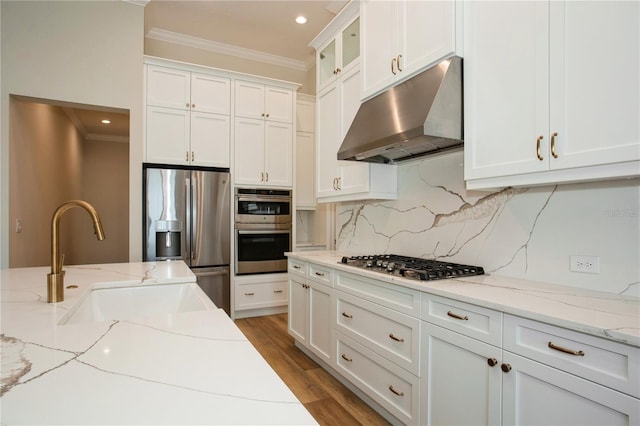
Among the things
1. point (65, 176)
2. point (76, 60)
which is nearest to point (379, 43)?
point (76, 60)

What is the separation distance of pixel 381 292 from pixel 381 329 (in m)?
0.22

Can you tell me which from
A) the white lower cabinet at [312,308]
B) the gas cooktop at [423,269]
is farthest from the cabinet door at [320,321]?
the gas cooktop at [423,269]

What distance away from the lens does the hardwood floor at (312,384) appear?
207 centimetres

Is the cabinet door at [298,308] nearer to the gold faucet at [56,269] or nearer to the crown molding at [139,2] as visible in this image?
the gold faucet at [56,269]

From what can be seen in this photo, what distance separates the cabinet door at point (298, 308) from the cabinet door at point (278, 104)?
6.83 ft

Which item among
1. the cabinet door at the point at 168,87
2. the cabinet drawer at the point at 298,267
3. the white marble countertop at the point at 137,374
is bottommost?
the cabinet drawer at the point at 298,267

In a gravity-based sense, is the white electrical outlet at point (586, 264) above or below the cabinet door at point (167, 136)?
below

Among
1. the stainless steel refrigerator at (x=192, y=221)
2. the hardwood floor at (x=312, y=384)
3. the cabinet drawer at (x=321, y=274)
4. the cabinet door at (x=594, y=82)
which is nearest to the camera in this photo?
the cabinet door at (x=594, y=82)

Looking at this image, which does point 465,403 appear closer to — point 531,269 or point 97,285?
point 531,269

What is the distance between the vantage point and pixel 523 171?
5.02 ft

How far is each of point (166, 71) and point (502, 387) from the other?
3.96m

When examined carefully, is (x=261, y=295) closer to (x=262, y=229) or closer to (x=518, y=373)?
(x=262, y=229)

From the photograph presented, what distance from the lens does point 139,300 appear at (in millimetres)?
1661

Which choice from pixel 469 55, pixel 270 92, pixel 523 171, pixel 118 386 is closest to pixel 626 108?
pixel 523 171
